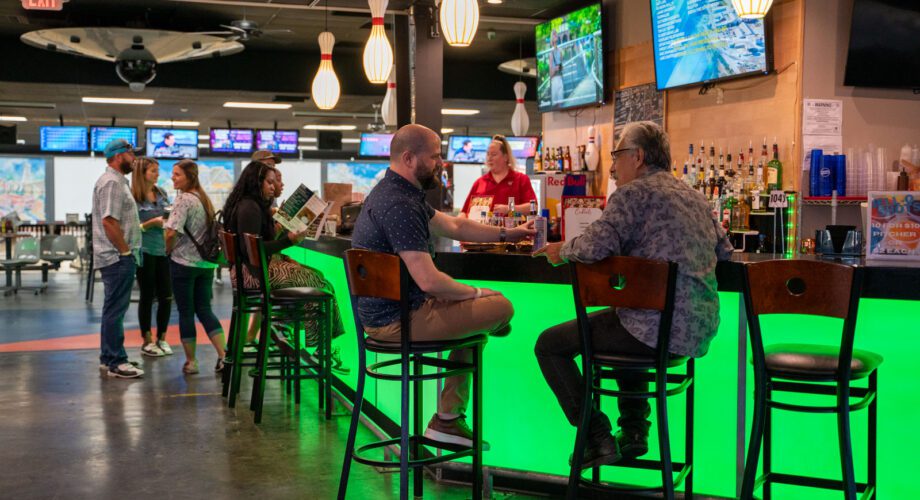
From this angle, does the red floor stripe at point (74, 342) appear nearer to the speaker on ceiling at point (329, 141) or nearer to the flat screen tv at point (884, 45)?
the flat screen tv at point (884, 45)

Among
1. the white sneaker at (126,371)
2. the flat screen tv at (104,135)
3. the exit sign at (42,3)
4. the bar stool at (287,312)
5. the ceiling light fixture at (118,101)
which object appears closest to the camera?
the bar stool at (287,312)

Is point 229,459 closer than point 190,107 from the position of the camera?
Yes

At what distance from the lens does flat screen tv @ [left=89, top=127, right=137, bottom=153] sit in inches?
602

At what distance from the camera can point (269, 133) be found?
50.5 ft

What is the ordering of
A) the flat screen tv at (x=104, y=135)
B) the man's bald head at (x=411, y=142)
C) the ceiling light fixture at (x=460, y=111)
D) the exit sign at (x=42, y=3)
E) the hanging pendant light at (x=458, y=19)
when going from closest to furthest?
the man's bald head at (x=411, y=142) → the hanging pendant light at (x=458, y=19) → the exit sign at (x=42, y=3) → the flat screen tv at (x=104, y=135) → the ceiling light fixture at (x=460, y=111)

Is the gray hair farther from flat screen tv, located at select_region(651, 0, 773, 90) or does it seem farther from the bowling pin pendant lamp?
the bowling pin pendant lamp

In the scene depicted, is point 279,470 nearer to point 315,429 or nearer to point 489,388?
point 315,429

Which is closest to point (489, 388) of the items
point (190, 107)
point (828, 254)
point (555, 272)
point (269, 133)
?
point (555, 272)

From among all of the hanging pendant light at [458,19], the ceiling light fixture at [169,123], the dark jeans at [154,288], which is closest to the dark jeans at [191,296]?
the dark jeans at [154,288]

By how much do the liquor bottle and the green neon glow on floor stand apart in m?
2.24

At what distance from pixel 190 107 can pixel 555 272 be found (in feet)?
45.8

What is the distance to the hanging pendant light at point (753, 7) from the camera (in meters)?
4.67

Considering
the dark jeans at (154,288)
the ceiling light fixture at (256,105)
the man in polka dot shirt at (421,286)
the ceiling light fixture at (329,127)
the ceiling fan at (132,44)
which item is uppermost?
the ceiling light fixture at (329,127)

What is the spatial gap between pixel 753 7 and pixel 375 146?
11.5 m
